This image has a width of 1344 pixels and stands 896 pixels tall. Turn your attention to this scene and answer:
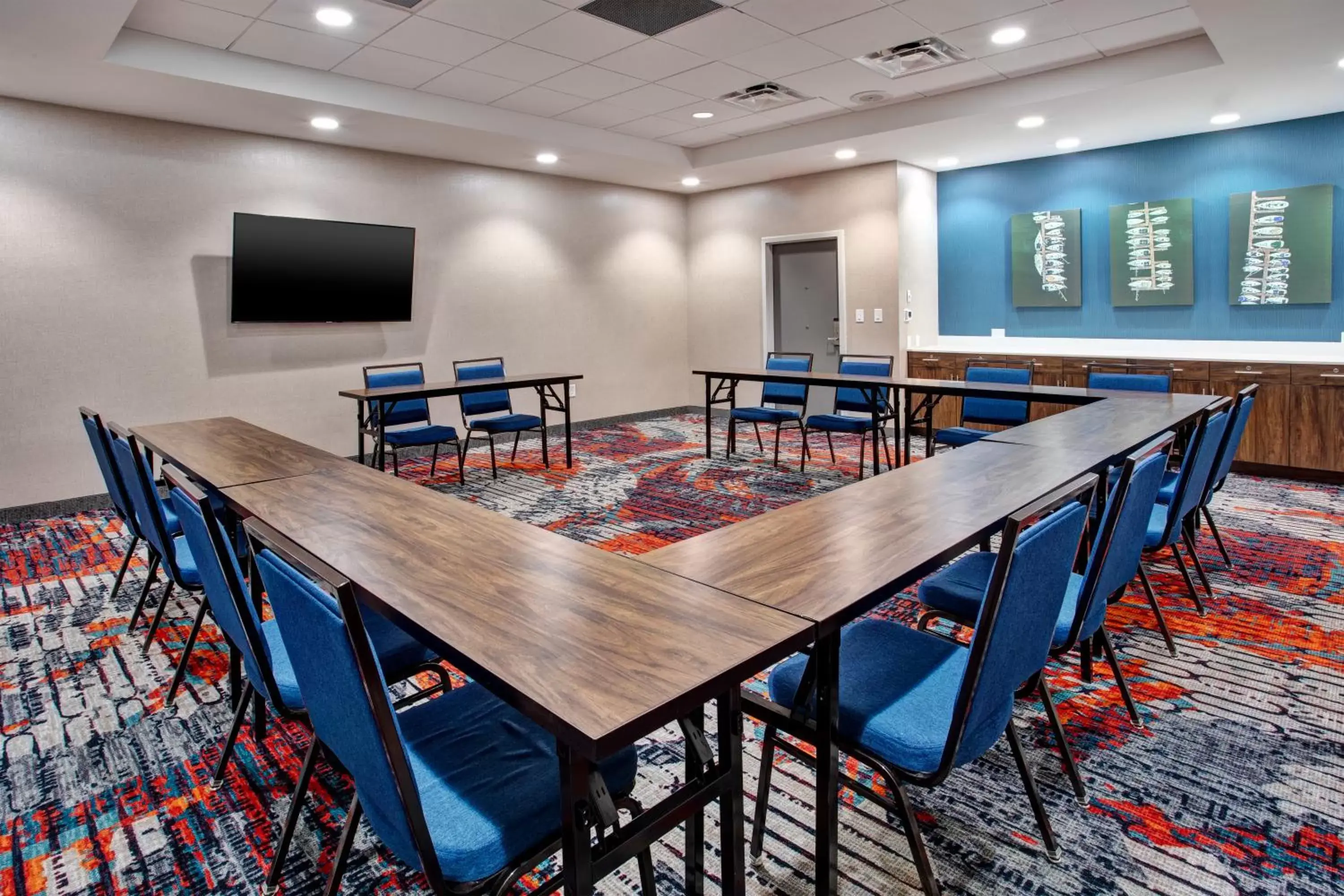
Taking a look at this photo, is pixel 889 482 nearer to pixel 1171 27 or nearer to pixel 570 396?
pixel 1171 27

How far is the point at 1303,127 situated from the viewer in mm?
5672

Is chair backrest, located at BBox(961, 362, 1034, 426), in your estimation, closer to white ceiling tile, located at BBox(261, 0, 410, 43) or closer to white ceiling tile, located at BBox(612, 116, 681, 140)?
white ceiling tile, located at BBox(612, 116, 681, 140)

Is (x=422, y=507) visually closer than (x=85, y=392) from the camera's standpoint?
Yes

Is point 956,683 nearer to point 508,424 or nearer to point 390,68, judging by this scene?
point 508,424

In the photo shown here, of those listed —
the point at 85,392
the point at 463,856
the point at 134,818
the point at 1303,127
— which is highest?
the point at 1303,127

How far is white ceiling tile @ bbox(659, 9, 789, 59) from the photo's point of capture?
169 inches

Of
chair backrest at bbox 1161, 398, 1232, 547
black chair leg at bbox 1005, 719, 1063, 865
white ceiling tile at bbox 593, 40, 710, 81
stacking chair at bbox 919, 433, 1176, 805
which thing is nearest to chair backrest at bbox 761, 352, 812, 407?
white ceiling tile at bbox 593, 40, 710, 81

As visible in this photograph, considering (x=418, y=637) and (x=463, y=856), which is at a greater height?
(x=418, y=637)

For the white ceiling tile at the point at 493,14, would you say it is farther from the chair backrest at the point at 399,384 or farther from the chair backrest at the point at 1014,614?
the chair backrest at the point at 1014,614

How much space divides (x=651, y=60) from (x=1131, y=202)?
430 cm

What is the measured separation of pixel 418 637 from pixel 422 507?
Answer: 36.7 inches

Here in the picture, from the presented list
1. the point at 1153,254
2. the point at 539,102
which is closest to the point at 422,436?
the point at 539,102

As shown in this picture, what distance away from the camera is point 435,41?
448cm

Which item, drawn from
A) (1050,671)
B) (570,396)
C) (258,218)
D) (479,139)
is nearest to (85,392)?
(258,218)
